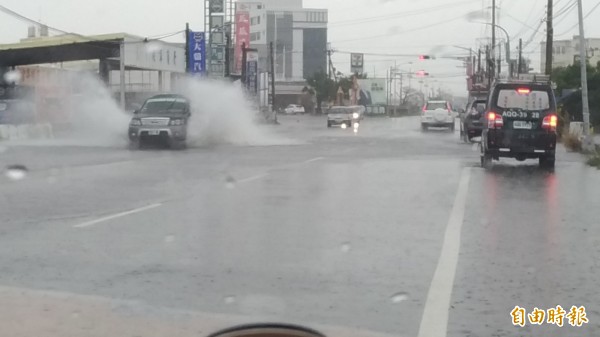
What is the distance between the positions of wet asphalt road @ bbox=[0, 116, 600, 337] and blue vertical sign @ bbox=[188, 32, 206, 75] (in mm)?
32281

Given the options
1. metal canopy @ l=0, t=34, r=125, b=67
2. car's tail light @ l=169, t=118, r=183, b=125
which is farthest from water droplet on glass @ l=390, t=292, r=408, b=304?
metal canopy @ l=0, t=34, r=125, b=67

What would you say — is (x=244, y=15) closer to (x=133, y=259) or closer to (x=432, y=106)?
(x=432, y=106)

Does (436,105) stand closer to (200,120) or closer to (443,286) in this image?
(200,120)

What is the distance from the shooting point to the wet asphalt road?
6.64 meters

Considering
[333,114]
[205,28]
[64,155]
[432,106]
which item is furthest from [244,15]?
[64,155]

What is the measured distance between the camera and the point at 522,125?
1991cm

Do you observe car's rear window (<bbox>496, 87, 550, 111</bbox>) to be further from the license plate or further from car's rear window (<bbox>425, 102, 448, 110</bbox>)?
car's rear window (<bbox>425, 102, 448, 110</bbox>)

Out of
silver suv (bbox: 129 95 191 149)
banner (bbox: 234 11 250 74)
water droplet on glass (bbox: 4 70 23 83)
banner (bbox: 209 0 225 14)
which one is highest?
banner (bbox: 209 0 225 14)

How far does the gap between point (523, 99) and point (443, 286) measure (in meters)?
13.5

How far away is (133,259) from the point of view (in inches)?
334

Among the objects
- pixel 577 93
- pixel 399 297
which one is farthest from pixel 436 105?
pixel 399 297

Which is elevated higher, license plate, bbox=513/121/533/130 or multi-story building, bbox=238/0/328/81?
multi-story building, bbox=238/0/328/81

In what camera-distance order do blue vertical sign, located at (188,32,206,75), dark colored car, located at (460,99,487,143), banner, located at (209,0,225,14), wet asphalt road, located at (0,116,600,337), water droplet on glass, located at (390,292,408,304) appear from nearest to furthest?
wet asphalt road, located at (0,116,600,337)
water droplet on glass, located at (390,292,408,304)
dark colored car, located at (460,99,487,143)
blue vertical sign, located at (188,32,206,75)
banner, located at (209,0,225,14)

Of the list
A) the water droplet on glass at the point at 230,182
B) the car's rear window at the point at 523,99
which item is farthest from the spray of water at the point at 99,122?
the car's rear window at the point at 523,99
